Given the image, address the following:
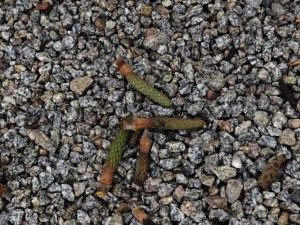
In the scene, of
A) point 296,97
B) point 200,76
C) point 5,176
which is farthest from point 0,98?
point 296,97

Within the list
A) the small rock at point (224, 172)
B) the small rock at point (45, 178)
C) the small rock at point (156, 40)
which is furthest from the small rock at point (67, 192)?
the small rock at point (156, 40)

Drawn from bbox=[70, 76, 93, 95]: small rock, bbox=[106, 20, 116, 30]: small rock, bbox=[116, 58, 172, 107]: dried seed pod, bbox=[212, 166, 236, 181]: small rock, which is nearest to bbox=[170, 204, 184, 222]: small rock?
bbox=[212, 166, 236, 181]: small rock

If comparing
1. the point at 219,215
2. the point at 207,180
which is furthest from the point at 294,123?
the point at 219,215

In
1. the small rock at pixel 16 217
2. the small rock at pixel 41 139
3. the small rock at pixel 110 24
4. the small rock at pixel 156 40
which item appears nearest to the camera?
the small rock at pixel 16 217

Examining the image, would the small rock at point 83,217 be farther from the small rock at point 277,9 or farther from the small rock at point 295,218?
the small rock at point 277,9

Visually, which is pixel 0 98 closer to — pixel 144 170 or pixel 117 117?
pixel 117 117

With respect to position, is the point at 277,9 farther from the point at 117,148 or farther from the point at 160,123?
the point at 117,148
